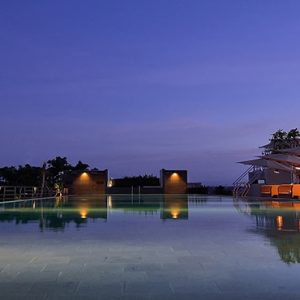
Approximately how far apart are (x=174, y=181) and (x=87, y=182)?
26.8 feet

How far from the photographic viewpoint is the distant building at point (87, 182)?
4181 cm

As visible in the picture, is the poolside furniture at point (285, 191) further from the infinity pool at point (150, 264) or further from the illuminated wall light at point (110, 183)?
the illuminated wall light at point (110, 183)

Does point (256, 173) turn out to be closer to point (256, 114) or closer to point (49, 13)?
point (256, 114)

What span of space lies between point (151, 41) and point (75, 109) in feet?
58.0

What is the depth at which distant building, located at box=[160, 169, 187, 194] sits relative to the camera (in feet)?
138

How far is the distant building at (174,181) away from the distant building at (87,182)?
18.2ft

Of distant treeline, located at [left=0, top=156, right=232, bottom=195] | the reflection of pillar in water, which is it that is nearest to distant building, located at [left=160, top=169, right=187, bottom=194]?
distant treeline, located at [left=0, top=156, right=232, bottom=195]

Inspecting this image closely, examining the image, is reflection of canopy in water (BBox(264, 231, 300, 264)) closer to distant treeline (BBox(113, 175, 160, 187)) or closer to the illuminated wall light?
the illuminated wall light

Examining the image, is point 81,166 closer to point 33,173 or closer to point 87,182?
point 33,173

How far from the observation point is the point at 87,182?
41938 mm

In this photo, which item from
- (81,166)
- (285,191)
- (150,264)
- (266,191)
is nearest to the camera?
(150,264)

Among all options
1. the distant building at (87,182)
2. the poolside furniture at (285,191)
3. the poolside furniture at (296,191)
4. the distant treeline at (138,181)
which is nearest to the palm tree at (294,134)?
the distant treeline at (138,181)

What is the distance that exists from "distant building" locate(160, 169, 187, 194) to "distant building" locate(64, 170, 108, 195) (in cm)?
554

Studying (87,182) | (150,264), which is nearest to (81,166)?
(87,182)
